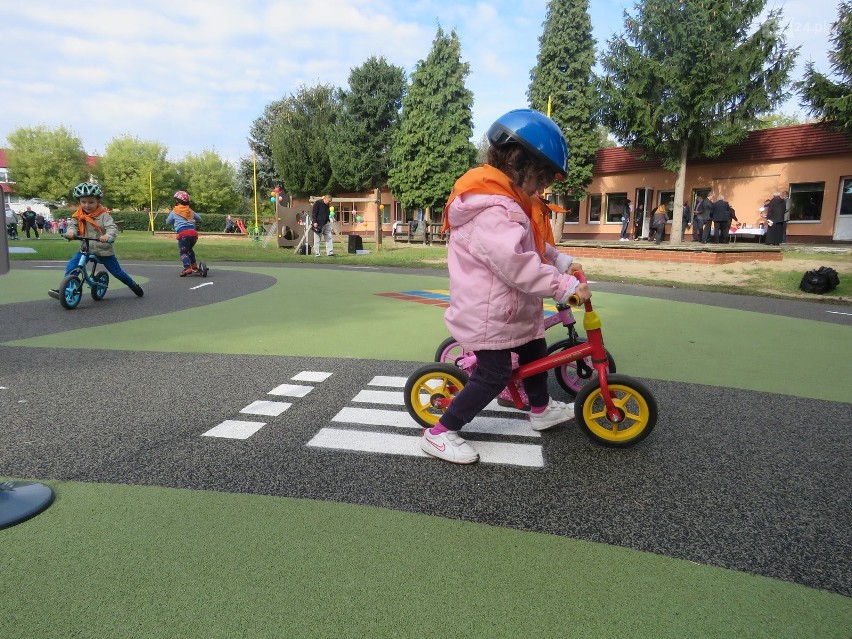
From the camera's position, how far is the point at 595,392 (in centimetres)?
322

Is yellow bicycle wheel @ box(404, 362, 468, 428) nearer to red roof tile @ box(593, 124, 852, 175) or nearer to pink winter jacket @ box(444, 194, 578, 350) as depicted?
pink winter jacket @ box(444, 194, 578, 350)

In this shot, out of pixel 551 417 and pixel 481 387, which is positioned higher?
pixel 481 387

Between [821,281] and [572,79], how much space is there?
22.9 meters

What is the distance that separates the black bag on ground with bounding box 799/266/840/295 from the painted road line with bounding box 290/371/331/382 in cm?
1025

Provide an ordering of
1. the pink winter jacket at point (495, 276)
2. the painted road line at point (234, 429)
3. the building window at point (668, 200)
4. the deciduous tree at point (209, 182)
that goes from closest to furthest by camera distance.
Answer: the pink winter jacket at point (495, 276) → the painted road line at point (234, 429) → the building window at point (668, 200) → the deciduous tree at point (209, 182)

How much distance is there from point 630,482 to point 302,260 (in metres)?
16.2

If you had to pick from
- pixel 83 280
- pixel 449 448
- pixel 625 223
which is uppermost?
pixel 625 223

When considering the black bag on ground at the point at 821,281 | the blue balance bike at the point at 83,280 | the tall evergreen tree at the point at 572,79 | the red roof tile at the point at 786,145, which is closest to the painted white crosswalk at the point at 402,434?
the blue balance bike at the point at 83,280

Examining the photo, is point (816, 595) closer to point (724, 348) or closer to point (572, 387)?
point (572, 387)

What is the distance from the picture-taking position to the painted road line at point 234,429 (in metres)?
3.40

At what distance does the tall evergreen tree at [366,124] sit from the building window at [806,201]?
87.9 ft

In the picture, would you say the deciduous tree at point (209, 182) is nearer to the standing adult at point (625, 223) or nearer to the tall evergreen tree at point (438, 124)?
the tall evergreen tree at point (438, 124)

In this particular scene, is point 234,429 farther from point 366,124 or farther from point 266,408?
point 366,124

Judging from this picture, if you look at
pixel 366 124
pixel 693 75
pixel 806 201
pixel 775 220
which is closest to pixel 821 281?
pixel 775 220
